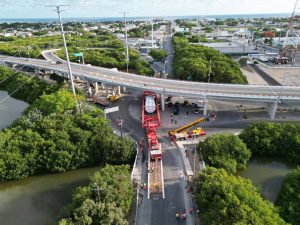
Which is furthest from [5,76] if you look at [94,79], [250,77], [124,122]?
[250,77]

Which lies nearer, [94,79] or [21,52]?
[94,79]

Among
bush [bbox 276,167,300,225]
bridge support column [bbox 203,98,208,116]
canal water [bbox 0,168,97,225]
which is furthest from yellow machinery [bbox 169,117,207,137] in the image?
bush [bbox 276,167,300,225]

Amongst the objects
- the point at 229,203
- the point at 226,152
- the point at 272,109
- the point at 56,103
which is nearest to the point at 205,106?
the point at 272,109

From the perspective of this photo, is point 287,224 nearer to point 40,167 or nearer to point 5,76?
point 40,167

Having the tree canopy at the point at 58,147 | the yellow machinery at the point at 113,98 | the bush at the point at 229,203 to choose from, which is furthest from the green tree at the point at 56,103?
the bush at the point at 229,203

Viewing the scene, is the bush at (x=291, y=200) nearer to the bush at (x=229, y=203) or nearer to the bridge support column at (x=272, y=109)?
the bush at (x=229, y=203)
